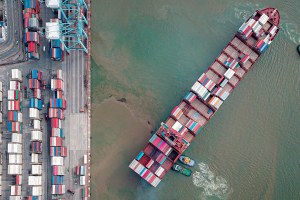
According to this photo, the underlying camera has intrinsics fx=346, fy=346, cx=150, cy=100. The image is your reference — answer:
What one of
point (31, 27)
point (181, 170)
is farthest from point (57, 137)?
point (181, 170)

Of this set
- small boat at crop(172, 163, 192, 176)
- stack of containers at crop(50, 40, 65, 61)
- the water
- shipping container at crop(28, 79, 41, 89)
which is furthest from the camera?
the water

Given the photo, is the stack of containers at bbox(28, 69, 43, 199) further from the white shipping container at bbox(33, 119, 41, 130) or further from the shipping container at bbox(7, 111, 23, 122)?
the shipping container at bbox(7, 111, 23, 122)

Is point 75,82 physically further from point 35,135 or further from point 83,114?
point 35,135

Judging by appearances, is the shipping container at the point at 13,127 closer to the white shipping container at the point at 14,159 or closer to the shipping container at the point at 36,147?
the shipping container at the point at 36,147

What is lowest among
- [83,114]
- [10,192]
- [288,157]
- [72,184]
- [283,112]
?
[10,192]

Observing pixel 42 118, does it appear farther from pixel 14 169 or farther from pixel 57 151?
pixel 14 169

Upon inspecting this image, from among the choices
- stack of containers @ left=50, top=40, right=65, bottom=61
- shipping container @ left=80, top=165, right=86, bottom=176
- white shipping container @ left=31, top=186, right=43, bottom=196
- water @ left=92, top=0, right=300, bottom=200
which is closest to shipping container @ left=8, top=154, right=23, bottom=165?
white shipping container @ left=31, top=186, right=43, bottom=196

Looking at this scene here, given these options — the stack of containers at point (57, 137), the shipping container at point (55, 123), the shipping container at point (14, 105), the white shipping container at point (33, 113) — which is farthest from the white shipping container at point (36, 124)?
the shipping container at point (14, 105)

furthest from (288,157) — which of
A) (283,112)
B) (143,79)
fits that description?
(143,79)
